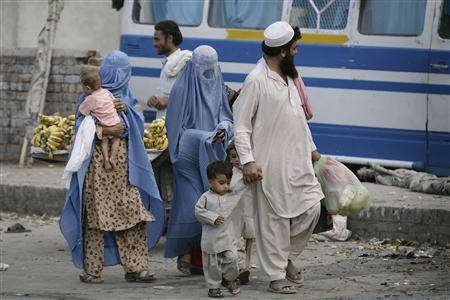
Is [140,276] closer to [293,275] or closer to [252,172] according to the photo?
[293,275]

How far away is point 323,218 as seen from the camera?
10219 millimetres

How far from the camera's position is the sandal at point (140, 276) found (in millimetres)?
10133

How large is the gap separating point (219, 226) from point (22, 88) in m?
8.10

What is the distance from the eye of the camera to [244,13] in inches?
612

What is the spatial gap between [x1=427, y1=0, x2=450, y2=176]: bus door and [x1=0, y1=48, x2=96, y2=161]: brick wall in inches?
169

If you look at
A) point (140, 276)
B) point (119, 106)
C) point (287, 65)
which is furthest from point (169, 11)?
point (287, 65)

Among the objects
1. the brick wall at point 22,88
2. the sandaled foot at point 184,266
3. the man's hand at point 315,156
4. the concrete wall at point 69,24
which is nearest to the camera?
the man's hand at point 315,156

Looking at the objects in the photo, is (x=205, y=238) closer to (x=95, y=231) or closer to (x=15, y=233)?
(x=95, y=231)

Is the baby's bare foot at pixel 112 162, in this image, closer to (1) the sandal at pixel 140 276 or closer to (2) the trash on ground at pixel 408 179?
(1) the sandal at pixel 140 276

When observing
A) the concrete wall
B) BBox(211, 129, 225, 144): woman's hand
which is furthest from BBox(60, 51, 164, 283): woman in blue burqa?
the concrete wall

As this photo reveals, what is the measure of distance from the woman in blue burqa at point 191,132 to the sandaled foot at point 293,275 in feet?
2.83

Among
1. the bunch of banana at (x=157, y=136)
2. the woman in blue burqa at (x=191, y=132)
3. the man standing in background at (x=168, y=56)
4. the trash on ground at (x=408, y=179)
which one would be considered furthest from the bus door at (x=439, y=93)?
the woman in blue burqa at (x=191, y=132)

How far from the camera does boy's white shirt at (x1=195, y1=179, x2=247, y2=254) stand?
9.34 metres

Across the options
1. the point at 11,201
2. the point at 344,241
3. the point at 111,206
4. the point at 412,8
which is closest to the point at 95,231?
the point at 111,206
